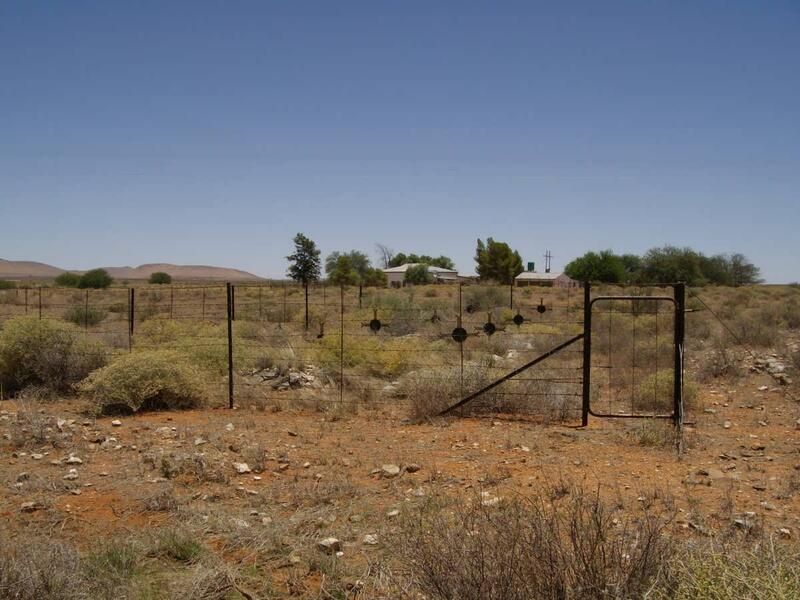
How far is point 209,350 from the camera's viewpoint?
45.6 feet

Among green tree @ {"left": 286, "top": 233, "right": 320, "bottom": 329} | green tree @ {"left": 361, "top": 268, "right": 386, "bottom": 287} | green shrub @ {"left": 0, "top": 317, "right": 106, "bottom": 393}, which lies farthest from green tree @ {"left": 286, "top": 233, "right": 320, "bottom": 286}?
green shrub @ {"left": 0, "top": 317, "right": 106, "bottom": 393}

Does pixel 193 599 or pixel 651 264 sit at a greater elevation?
pixel 651 264

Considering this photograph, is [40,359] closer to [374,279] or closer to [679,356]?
[679,356]

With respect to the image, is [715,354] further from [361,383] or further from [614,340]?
[361,383]

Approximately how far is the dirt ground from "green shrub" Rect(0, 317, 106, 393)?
161 centimetres

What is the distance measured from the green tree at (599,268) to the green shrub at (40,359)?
187ft

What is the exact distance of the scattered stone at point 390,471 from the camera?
718cm

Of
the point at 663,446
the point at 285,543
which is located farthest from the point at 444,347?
the point at 285,543

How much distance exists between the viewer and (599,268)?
6862 cm

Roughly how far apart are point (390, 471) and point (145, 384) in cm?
524

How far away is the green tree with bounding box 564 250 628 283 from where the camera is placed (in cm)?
6588

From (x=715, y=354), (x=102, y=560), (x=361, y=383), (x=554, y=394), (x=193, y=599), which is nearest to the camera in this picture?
(x=193, y=599)

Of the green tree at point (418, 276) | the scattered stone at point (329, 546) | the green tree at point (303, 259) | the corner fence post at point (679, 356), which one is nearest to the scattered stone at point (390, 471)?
the scattered stone at point (329, 546)

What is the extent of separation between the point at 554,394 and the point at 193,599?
24.1ft
